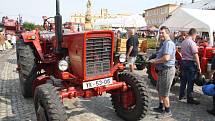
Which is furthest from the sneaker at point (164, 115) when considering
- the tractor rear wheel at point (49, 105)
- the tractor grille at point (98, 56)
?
the tractor rear wheel at point (49, 105)

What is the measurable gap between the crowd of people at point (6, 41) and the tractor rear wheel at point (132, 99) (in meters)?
16.7

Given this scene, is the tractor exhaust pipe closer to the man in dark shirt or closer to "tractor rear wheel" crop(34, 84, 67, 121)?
"tractor rear wheel" crop(34, 84, 67, 121)

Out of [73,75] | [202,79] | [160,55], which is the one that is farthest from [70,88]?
[202,79]

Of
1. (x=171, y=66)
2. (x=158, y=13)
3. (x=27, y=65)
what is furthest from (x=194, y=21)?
(x=158, y=13)

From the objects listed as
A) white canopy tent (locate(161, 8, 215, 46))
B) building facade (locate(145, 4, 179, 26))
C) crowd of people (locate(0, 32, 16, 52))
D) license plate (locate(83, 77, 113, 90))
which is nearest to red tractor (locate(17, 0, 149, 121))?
license plate (locate(83, 77, 113, 90))

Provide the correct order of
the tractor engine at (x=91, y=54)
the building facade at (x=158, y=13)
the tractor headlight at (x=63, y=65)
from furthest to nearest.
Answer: the building facade at (x=158, y=13), the tractor headlight at (x=63, y=65), the tractor engine at (x=91, y=54)

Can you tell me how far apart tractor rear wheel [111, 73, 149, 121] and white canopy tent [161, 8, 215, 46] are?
31.1 ft

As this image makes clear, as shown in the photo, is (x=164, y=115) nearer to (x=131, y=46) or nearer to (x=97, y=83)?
(x=97, y=83)

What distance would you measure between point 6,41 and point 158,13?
82994 millimetres

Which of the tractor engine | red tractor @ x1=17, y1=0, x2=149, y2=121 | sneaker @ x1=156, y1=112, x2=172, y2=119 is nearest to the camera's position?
red tractor @ x1=17, y1=0, x2=149, y2=121

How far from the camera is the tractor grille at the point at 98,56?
493 centimetres

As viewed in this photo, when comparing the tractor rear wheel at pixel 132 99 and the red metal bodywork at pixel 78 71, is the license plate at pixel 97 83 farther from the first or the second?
the tractor rear wheel at pixel 132 99

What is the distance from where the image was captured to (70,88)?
5000mm

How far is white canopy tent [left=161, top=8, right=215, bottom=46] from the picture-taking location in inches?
567
